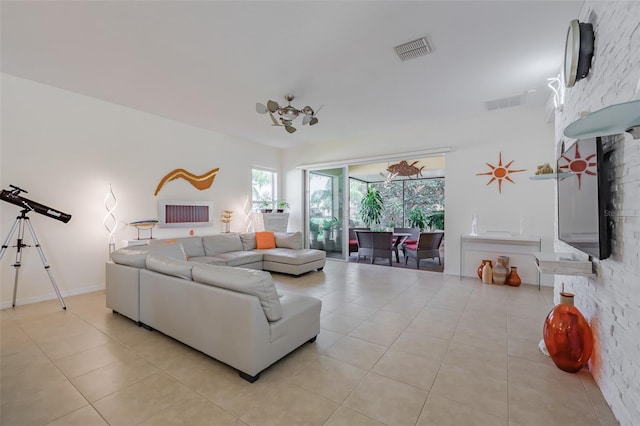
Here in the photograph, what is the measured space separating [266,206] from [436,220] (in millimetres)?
5547

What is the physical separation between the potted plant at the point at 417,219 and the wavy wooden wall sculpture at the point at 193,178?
6424 millimetres

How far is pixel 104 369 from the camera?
216 cm

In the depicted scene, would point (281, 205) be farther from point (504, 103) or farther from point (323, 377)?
point (323, 377)

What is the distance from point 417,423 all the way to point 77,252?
4977 mm

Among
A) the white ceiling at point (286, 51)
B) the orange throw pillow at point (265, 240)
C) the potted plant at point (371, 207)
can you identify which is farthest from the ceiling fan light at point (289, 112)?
the potted plant at point (371, 207)

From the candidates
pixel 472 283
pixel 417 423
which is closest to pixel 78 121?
pixel 417 423

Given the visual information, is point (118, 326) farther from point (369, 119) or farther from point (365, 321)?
point (369, 119)

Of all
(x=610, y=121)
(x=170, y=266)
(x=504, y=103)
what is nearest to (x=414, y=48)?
(x=610, y=121)

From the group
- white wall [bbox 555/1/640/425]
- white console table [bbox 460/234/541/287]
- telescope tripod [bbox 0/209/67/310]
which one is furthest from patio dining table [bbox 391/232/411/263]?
telescope tripod [bbox 0/209/67/310]

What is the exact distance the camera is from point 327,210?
24.3 ft

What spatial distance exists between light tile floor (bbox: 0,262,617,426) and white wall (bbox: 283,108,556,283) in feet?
6.65

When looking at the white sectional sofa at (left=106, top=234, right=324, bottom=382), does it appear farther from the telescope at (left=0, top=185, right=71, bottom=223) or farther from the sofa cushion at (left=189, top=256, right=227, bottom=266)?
the sofa cushion at (left=189, top=256, right=227, bottom=266)

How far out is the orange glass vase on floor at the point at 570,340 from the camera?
2.07m

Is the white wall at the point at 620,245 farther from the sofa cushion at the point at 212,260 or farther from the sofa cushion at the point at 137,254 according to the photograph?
the sofa cushion at the point at 212,260
